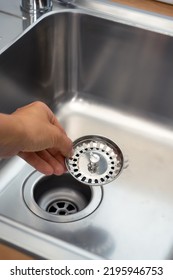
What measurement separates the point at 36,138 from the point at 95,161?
0.62ft

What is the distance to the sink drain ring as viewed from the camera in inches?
27.5

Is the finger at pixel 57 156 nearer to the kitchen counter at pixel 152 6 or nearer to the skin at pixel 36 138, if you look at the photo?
the skin at pixel 36 138

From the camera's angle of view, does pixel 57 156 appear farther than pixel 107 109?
No

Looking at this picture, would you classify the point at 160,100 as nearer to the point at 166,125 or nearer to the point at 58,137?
the point at 166,125

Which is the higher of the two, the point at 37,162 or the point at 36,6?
the point at 36,6

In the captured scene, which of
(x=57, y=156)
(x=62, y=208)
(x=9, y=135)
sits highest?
(x=9, y=135)

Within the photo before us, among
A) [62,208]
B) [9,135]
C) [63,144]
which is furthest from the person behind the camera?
[62,208]

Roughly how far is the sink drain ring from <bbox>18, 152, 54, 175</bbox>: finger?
74 mm

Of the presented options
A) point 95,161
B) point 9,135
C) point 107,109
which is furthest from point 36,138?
point 107,109

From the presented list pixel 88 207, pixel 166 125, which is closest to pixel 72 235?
pixel 88 207

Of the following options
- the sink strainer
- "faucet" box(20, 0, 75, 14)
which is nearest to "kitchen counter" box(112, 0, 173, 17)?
"faucet" box(20, 0, 75, 14)

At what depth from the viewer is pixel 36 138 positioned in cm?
52

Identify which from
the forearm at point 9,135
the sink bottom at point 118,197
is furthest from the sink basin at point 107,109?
the forearm at point 9,135

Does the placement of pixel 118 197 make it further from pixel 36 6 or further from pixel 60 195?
pixel 36 6
